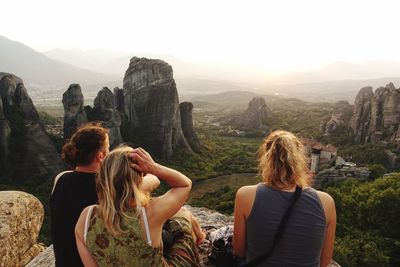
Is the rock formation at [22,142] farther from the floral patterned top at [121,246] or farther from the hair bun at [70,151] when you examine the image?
the floral patterned top at [121,246]

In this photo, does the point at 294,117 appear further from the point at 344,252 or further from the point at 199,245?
the point at 199,245

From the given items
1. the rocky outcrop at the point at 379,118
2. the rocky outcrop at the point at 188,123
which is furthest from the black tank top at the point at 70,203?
the rocky outcrop at the point at 188,123

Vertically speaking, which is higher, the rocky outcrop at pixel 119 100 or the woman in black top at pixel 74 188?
the woman in black top at pixel 74 188

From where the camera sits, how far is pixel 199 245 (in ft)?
19.2

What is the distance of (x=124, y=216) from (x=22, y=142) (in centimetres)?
3330

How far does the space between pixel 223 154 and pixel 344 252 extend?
4351 centimetres

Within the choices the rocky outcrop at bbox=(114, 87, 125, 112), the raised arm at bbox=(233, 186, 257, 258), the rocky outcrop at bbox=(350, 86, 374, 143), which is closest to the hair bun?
the raised arm at bbox=(233, 186, 257, 258)

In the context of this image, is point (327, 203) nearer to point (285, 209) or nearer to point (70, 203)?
point (285, 209)

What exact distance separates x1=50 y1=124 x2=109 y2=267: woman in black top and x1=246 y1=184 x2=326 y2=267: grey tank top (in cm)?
185

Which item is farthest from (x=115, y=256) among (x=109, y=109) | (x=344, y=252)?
(x=109, y=109)

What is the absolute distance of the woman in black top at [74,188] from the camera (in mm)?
4688

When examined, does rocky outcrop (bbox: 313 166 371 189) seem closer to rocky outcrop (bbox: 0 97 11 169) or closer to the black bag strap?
rocky outcrop (bbox: 0 97 11 169)

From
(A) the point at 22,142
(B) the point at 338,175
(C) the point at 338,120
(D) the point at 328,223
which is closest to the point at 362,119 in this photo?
(C) the point at 338,120

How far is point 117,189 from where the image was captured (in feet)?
12.7
